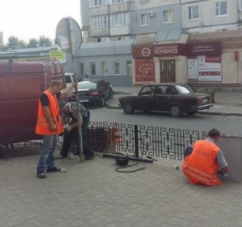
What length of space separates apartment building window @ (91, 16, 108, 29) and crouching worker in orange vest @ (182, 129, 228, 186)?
48841mm

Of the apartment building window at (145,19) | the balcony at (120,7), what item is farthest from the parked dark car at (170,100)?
the balcony at (120,7)

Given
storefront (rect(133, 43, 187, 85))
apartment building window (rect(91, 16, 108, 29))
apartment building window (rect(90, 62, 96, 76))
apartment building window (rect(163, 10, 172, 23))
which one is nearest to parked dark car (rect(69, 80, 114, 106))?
storefront (rect(133, 43, 187, 85))

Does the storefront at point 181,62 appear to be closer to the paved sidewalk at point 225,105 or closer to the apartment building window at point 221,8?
the paved sidewalk at point 225,105

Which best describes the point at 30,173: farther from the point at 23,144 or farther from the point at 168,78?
the point at 168,78

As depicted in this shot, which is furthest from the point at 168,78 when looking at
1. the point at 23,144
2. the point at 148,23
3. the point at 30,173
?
the point at 30,173

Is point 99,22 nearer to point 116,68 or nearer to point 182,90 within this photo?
point 116,68

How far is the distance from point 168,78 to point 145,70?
2470 mm

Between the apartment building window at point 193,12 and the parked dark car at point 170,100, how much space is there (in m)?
28.9

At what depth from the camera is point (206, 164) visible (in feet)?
19.9

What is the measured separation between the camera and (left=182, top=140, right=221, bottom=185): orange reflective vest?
6.05m

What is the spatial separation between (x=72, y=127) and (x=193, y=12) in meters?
39.7

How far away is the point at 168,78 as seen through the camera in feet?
106

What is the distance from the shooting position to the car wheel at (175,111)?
17062 millimetres

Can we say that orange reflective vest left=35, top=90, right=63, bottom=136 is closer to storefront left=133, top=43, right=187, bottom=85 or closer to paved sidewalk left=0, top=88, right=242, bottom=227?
paved sidewalk left=0, top=88, right=242, bottom=227
